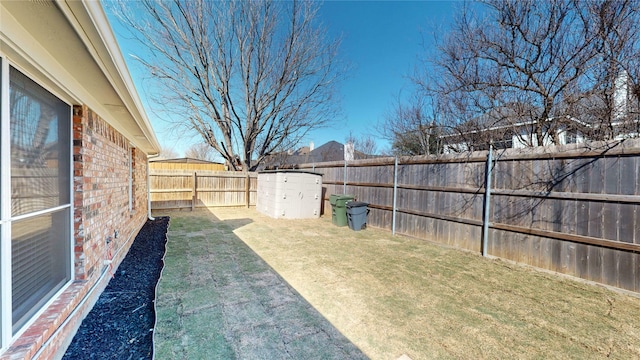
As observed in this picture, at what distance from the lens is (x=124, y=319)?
261 centimetres

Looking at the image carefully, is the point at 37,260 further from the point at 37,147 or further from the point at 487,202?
the point at 487,202

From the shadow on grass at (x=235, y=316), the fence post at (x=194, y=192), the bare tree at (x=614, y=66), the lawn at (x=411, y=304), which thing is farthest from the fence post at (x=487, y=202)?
the fence post at (x=194, y=192)

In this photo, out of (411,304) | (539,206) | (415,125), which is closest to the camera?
(411,304)

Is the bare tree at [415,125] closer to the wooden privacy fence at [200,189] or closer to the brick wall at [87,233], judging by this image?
the wooden privacy fence at [200,189]

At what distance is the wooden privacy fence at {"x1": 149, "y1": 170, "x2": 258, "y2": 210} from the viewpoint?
1001 centimetres

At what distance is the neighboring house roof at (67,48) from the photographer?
140cm

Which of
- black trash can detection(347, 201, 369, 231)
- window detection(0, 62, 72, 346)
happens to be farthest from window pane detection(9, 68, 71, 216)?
black trash can detection(347, 201, 369, 231)

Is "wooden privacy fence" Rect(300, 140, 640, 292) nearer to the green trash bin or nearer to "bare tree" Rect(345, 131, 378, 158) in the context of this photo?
the green trash bin

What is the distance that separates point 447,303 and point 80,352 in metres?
3.73

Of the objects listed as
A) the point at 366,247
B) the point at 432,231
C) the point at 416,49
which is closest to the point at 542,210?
the point at 432,231

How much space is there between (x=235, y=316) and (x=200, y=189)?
30.0 feet

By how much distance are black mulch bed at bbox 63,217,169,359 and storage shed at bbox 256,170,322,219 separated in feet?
16.0

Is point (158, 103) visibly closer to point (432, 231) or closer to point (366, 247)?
point (366, 247)

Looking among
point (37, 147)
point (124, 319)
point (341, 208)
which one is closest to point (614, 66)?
point (341, 208)
